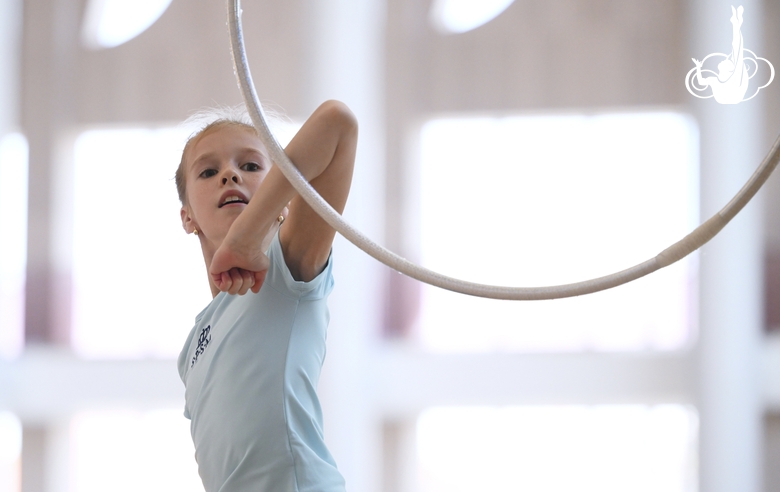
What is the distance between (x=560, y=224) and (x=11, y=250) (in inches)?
58.9

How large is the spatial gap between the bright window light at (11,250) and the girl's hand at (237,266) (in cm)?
175

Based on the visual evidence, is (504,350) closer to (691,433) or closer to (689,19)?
(691,433)

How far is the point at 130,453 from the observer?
202 centimetres

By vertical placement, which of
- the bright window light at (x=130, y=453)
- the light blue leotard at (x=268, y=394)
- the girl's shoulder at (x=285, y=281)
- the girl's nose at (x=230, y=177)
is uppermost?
the girl's nose at (x=230, y=177)

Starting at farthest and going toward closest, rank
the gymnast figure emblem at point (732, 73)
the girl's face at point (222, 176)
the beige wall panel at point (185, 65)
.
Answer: the beige wall panel at point (185, 65) → the gymnast figure emblem at point (732, 73) → the girl's face at point (222, 176)

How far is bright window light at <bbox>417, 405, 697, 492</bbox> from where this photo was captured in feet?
6.06

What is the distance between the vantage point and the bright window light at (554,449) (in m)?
1.85

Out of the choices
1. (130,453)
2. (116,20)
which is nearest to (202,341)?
(130,453)

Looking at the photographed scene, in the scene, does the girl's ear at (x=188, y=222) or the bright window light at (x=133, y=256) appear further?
the bright window light at (x=133, y=256)

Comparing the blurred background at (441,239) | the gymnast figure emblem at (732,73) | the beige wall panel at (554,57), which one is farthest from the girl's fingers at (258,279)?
the beige wall panel at (554,57)

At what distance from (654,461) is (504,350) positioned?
0.49 meters

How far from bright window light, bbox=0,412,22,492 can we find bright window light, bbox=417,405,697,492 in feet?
3.65

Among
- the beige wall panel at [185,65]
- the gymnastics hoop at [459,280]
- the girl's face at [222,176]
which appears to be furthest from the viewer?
the beige wall panel at [185,65]

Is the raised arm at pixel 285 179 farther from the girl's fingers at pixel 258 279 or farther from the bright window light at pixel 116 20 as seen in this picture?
the bright window light at pixel 116 20
